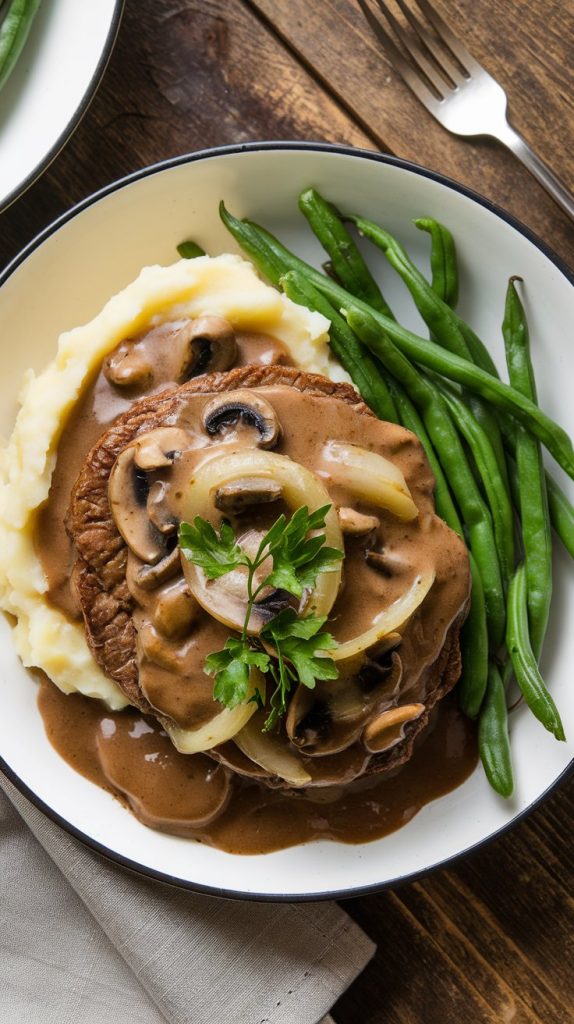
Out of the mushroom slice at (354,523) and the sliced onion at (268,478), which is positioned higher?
the sliced onion at (268,478)

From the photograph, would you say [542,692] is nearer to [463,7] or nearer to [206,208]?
[206,208]

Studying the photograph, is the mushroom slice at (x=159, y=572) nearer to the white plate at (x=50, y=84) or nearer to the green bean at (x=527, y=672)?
the green bean at (x=527, y=672)

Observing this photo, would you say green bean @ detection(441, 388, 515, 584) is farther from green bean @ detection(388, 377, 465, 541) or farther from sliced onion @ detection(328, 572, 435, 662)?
sliced onion @ detection(328, 572, 435, 662)

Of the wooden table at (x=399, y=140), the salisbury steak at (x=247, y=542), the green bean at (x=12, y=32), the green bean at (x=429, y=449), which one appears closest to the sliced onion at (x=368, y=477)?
the salisbury steak at (x=247, y=542)

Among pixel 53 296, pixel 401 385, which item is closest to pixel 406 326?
pixel 401 385

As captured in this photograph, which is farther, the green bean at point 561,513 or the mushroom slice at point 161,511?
the green bean at point 561,513

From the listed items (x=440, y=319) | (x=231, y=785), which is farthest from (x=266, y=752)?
(x=440, y=319)

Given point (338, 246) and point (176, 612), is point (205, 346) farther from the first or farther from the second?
point (176, 612)
